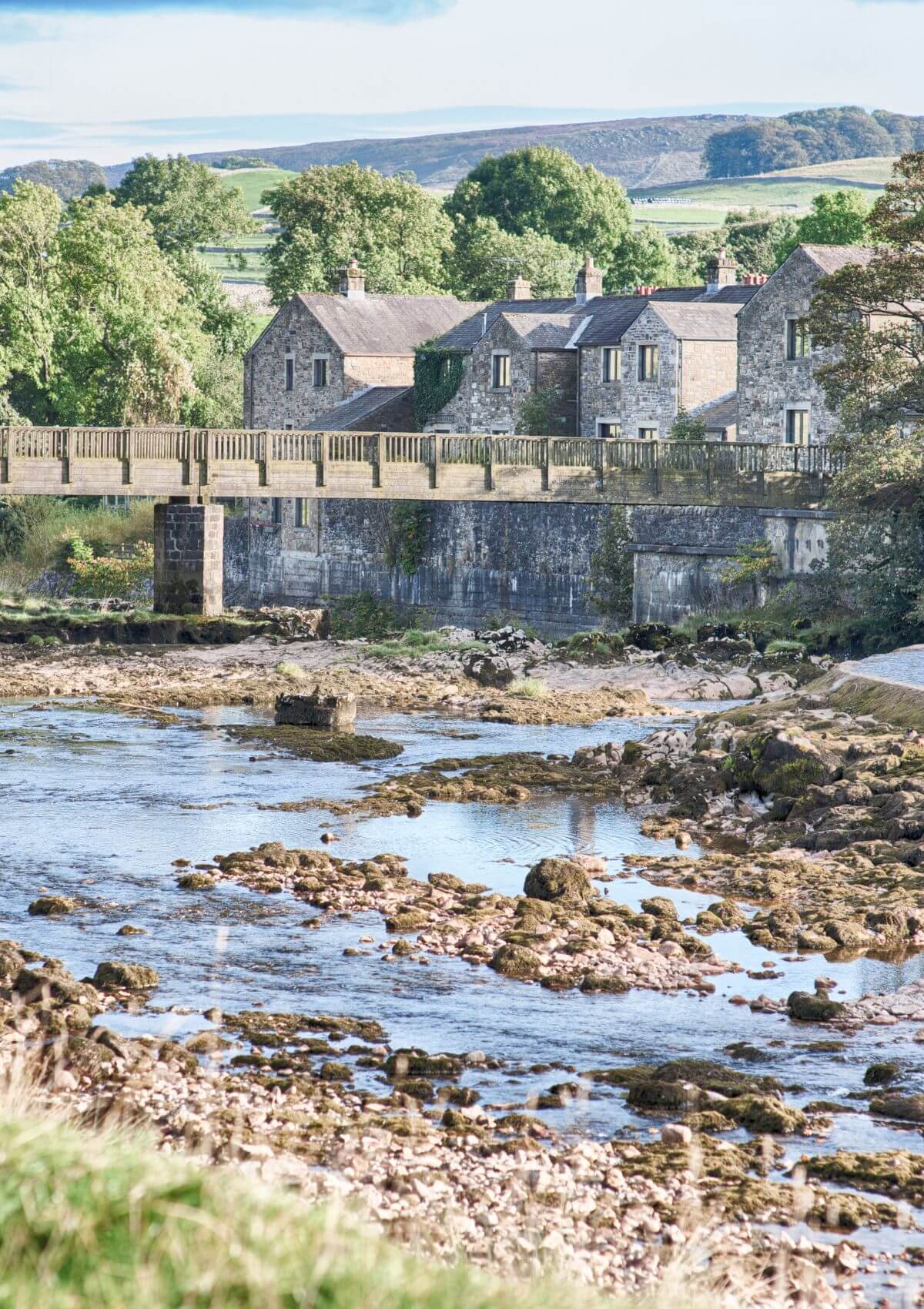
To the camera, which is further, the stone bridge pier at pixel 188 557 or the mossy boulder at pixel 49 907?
the stone bridge pier at pixel 188 557

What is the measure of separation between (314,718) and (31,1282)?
29.5 meters

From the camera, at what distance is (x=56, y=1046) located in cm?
1346

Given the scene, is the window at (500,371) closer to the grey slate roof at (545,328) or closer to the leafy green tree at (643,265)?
the grey slate roof at (545,328)

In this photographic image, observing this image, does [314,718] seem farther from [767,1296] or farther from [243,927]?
[767,1296]

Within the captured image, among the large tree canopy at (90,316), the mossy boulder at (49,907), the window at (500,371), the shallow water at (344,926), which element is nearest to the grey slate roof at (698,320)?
the window at (500,371)

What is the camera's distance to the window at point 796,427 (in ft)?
188

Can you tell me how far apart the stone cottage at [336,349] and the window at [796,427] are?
55.9 ft

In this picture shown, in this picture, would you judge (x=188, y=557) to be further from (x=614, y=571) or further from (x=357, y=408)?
(x=357, y=408)

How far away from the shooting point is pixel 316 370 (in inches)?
2817

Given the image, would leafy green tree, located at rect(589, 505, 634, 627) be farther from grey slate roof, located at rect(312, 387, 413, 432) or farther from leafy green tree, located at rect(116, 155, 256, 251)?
leafy green tree, located at rect(116, 155, 256, 251)

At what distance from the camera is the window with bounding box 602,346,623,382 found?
63.6m

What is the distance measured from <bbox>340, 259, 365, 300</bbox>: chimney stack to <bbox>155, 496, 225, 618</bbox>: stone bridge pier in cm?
2613

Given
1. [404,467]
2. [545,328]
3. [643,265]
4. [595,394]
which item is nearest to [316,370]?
[545,328]

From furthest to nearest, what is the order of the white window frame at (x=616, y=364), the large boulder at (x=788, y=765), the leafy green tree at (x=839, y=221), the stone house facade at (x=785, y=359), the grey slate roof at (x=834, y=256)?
1. the leafy green tree at (x=839, y=221)
2. the white window frame at (x=616, y=364)
3. the stone house facade at (x=785, y=359)
4. the grey slate roof at (x=834, y=256)
5. the large boulder at (x=788, y=765)
